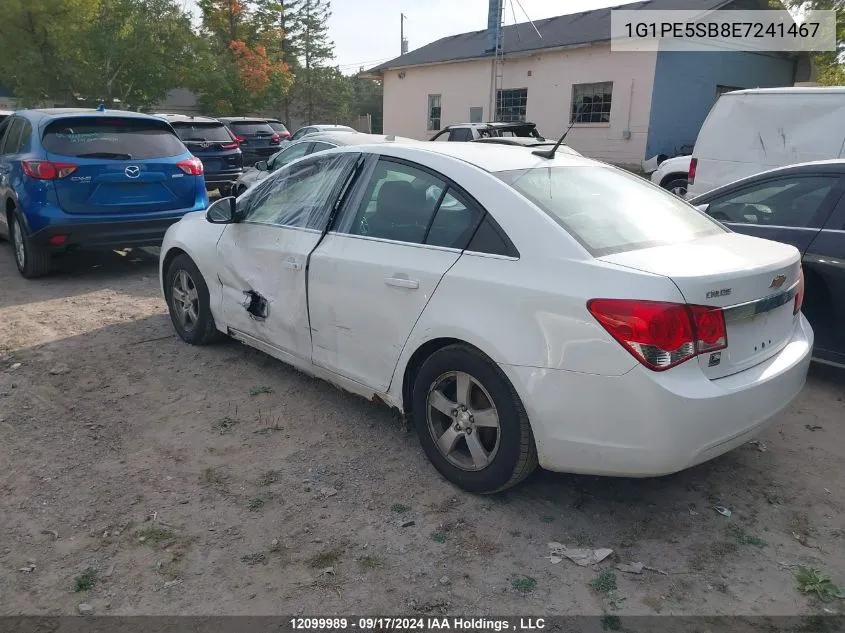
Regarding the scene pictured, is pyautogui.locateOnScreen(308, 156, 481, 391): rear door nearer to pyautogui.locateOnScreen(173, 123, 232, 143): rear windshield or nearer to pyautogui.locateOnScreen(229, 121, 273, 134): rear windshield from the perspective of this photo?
pyautogui.locateOnScreen(173, 123, 232, 143): rear windshield

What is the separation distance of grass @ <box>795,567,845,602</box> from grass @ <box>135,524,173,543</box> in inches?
102

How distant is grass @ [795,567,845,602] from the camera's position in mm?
2598

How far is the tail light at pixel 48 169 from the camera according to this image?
6605 mm

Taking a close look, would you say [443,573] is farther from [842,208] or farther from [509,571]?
[842,208]

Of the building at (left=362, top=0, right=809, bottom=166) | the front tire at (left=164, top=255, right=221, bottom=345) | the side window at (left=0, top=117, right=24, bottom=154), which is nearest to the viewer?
the front tire at (left=164, top=255, right=221, bottom=345)

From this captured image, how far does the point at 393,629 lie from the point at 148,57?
29.6m

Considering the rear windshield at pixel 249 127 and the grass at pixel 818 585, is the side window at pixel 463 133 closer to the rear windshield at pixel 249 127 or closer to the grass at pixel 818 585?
the rear windshield at pixel 249 127

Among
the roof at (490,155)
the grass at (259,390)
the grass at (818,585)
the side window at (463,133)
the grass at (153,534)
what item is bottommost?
the grass at (818,585)

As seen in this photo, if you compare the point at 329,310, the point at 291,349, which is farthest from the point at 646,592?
the point at 291,349

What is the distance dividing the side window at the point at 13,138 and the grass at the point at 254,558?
20.8ft

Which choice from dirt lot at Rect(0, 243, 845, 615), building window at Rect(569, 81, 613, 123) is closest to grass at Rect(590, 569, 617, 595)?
dirt lot at Rect(0, 243, 845, 615)


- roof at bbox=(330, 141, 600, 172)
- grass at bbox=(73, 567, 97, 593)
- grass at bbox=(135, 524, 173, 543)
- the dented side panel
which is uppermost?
roof at bbox=(330, 141, 600, 172)

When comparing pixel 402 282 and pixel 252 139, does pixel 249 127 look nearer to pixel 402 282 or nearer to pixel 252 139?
pixel 252 139

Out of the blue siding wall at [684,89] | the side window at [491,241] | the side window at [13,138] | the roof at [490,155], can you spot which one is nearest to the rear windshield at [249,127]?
the side window at [13,138]
